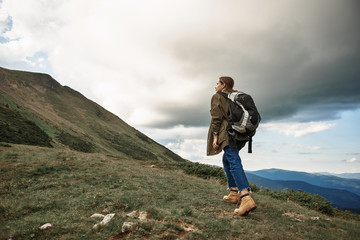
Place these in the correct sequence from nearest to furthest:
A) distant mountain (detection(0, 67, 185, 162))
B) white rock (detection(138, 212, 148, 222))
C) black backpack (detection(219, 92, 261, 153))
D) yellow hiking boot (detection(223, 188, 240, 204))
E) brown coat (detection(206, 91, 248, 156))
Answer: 1. white rock (detection(138, 212, 148, 222))
2. black backpack (detection(219, 92, 261, 153))
3. brown coat (detection(206, 91, 248, 156))
4. yellow hiking boot (detection(223, 188, 240, 204))
5. distant mountain (detection(0, 67, 185, 162))

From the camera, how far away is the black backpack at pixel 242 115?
4.77 metres

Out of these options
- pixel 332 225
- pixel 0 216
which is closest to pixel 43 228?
pixel 0 216

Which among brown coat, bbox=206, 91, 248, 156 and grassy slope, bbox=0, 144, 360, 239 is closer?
grassy slope, bbox=0, 144, 360, 239

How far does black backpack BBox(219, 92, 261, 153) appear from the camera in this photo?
4.77 m

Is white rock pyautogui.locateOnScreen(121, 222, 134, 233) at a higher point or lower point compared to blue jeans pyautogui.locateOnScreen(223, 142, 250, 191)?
lower

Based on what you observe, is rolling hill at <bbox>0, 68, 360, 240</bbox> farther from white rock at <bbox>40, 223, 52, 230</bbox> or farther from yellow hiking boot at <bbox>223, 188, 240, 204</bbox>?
yellow hiking boot at <bbox>223, 188, 240, 204</bbox>

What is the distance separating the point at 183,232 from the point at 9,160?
12276mm

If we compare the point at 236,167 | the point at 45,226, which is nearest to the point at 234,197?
the point at 236,167

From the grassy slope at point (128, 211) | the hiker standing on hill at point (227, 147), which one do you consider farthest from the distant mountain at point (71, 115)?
the hiker standing on hill at point (227, 147)

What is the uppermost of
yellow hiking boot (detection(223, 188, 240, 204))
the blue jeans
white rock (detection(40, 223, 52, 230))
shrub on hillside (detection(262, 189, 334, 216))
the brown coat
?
the brown coat

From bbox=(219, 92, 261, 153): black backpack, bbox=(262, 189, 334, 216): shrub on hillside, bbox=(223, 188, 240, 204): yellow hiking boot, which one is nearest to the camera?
bbox=(219, 92, 261, 153): black backpack

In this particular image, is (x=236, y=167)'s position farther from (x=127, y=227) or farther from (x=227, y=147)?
(x=127, y=227)

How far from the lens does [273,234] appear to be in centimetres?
391

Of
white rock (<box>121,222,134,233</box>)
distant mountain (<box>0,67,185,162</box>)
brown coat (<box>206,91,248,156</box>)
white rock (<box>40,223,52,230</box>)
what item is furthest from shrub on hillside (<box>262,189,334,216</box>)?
distant mountain (<box>0,67,185,162</box>)
